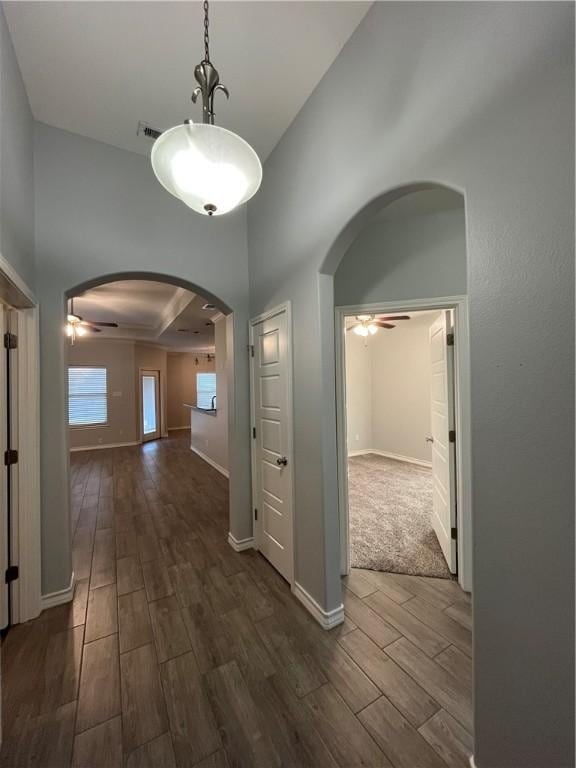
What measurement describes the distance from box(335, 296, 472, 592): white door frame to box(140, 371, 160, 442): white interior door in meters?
7.59

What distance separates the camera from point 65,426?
2.15m

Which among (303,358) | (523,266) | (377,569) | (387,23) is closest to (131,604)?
(377,569)

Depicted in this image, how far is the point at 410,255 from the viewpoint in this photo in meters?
2.31

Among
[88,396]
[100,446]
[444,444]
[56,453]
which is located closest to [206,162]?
[56,453]

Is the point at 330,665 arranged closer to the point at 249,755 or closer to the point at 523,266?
the point at 249,755

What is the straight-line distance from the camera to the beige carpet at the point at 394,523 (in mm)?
2533

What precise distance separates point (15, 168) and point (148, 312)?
15.3ft

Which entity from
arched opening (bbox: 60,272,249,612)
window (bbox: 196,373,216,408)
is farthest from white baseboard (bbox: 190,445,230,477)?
window (bbox: 196,373,216,408)

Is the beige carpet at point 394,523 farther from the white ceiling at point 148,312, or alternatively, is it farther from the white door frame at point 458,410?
the white ceiling at point 148,312

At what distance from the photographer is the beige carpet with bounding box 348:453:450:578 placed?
2.53 meters

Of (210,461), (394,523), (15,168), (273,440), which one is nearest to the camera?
(15,168)

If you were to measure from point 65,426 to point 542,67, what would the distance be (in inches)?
120

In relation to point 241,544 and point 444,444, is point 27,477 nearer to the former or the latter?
point 241,544

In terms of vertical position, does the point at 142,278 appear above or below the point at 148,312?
below
